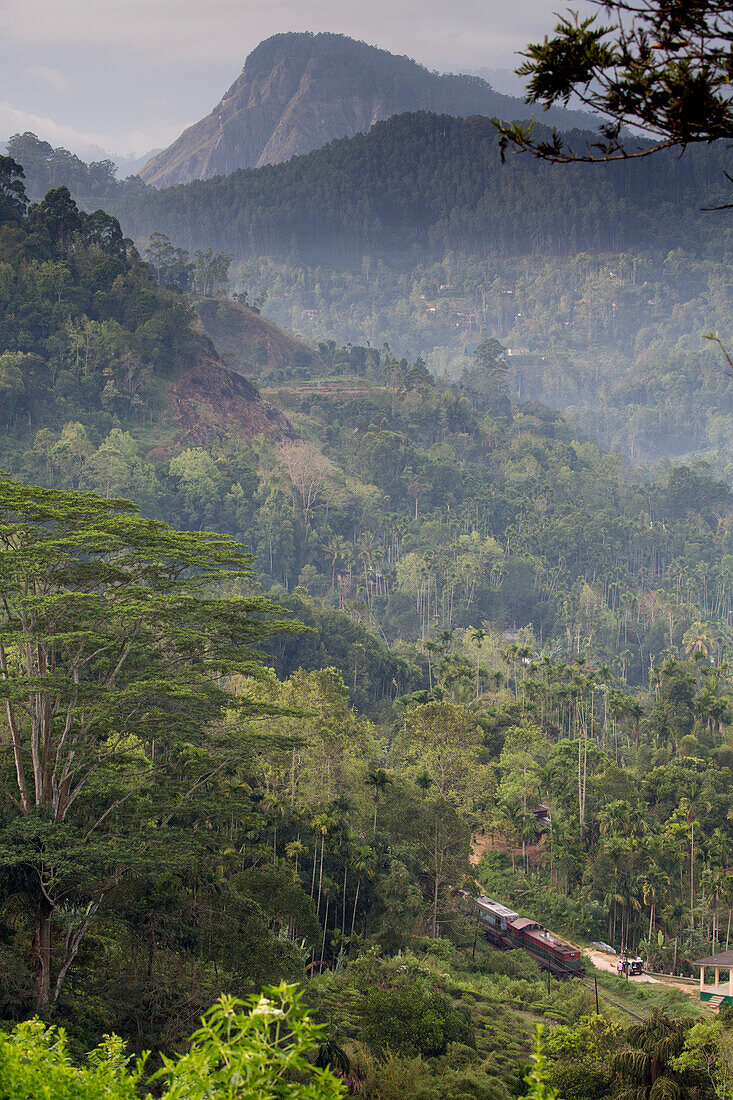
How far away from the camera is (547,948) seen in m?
32.4

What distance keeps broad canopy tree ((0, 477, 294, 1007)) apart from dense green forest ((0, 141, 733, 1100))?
3.9 inches

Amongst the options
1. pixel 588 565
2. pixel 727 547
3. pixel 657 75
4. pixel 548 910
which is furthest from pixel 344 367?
pixel 657 75

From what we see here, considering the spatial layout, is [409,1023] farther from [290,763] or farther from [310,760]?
[310,760]

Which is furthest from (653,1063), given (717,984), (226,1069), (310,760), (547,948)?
(310,760)

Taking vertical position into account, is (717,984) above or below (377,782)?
below


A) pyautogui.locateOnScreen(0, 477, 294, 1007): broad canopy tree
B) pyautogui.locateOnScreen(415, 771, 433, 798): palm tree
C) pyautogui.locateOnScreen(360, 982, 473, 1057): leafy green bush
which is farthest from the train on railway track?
pyautogui.locateOnScreen(0, 477, 294, 1007): broad canopy tree

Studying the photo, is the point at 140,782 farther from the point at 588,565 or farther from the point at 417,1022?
the point at 588,565

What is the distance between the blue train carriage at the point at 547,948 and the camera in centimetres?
3156

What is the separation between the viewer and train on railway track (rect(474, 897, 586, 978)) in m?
31.8

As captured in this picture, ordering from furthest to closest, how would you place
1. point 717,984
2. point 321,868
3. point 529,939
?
point 529,939
point 717,984
point 321,868

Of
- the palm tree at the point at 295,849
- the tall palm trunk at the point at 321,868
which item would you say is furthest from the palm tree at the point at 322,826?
the palm tree at the point at 295,849

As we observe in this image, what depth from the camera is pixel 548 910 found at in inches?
1443

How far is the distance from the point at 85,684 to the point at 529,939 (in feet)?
72.2

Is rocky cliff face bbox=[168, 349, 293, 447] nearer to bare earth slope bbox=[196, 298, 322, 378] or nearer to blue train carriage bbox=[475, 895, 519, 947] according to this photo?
bare earth slope bbox=[196, 298, 322, 378]
